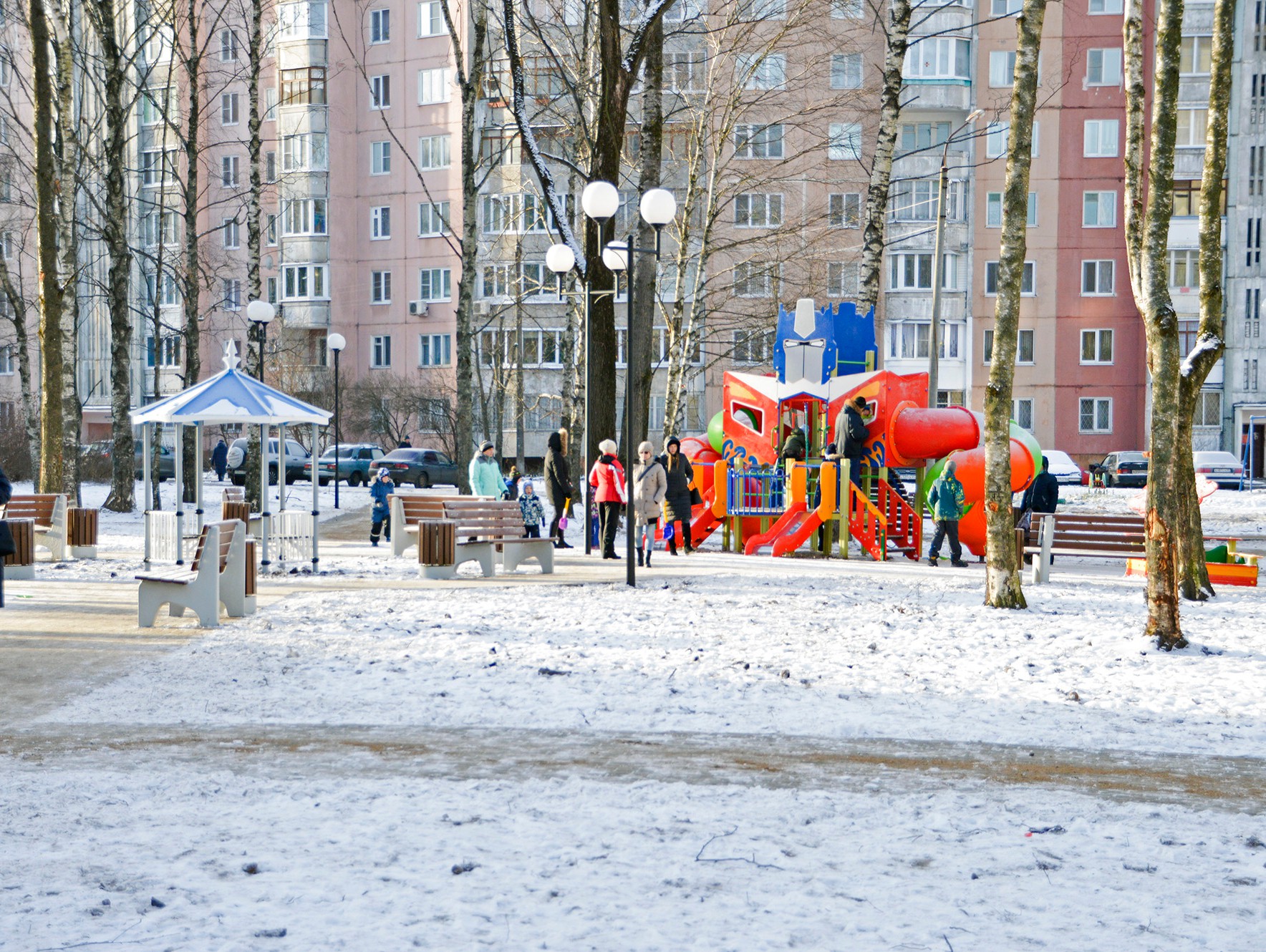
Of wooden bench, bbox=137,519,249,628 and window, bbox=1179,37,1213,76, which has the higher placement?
window, bbox=1179,37,1213,76

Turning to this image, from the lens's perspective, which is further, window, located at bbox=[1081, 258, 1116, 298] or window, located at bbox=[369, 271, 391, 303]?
window, located at bbox=[369, 271, 391, 303]

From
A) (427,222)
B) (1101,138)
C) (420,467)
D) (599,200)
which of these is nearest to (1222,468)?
(1101,138)

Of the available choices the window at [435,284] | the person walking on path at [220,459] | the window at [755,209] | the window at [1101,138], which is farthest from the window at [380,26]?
the window at [1101,138]

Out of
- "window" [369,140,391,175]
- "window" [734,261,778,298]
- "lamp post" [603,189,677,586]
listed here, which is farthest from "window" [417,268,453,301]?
"lamp post" [603,189,677,586]

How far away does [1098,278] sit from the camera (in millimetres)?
57438

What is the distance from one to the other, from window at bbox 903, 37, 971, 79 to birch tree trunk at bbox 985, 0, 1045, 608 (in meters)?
44.7

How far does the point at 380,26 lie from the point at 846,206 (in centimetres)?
2264

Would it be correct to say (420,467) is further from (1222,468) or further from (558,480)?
(558,480)

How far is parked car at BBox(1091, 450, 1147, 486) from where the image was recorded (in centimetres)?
5050

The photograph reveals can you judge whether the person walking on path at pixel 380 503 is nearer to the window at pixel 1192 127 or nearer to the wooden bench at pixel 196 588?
the wooden bench at pixel 196 588

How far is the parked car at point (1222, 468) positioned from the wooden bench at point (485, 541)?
120ft

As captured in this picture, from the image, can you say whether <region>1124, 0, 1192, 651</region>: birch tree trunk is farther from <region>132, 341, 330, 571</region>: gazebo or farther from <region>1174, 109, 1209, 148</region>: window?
<region>1174, 109, 1209, 148</region>: window

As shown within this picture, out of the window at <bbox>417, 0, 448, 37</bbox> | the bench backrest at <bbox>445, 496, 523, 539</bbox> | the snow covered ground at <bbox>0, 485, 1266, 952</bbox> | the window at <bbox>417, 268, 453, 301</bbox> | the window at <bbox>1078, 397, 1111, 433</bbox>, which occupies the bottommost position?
the snow covered ground at <bbox>0, 485, 1266, 952</bbox>

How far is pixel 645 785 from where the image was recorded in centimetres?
689
